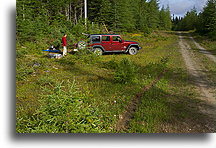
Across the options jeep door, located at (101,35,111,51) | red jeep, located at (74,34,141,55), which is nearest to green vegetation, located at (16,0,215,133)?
red jeep, located at (74,34,141,55)

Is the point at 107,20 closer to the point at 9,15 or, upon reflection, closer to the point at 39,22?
the point at 39,22

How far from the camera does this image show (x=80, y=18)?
17516 mm

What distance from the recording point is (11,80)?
2984 mm

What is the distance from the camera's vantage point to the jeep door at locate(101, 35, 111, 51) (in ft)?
37.1

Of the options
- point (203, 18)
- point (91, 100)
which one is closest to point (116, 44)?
point (203, 18)

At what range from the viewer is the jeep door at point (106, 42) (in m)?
11.3

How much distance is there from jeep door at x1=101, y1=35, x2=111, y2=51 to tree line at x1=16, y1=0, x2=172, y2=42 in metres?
2.39

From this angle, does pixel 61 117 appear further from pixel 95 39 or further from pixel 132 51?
pixel 132 51

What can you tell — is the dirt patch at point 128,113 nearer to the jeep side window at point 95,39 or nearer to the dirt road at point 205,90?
the dirt road at point 205,90

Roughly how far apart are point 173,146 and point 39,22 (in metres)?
4.15

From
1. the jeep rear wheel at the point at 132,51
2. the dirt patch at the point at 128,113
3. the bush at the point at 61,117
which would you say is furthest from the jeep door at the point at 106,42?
the bush at the point at 61,117

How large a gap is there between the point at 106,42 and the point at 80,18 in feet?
24.7

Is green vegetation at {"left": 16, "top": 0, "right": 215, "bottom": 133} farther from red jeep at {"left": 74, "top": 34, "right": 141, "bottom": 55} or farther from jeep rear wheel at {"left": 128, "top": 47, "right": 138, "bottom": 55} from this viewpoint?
jeep rear wheel at {"left": 128, "top": 47, "right": 138, "bottom": 55}

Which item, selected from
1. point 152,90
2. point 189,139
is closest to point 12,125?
point 189,139
